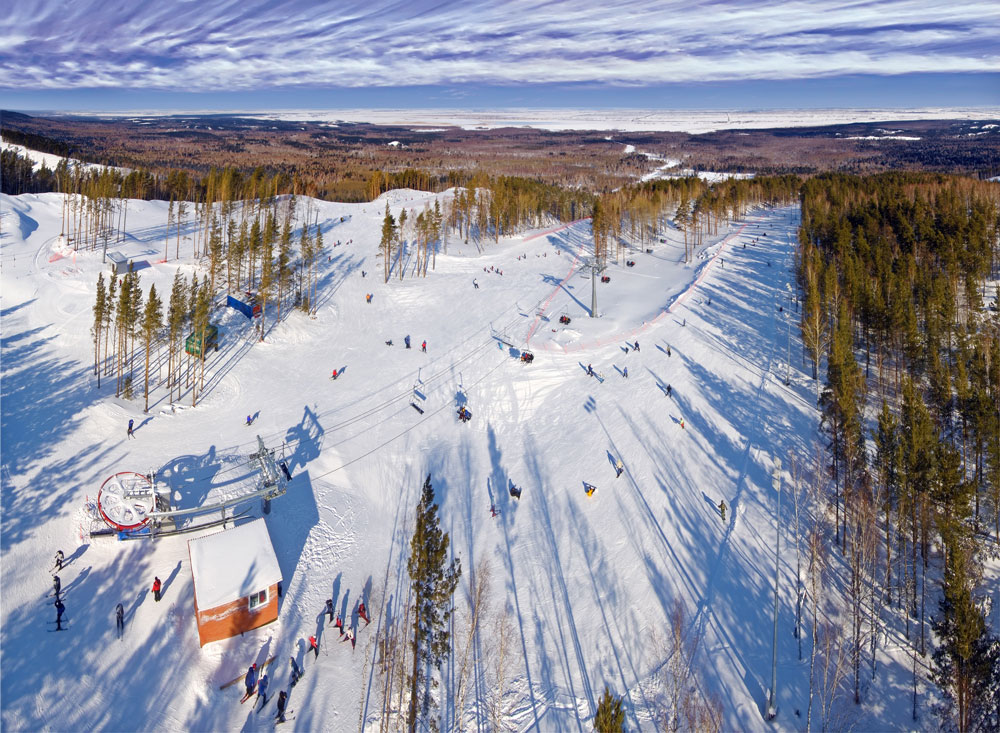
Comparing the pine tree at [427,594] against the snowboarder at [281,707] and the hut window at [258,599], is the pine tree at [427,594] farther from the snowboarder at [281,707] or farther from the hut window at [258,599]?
the hut window at [258,599]

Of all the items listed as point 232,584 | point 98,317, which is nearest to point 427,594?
point 232,584

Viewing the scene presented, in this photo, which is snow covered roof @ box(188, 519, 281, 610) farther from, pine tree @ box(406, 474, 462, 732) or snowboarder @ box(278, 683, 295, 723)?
pine tree @ box(406, 474, 462, 732)

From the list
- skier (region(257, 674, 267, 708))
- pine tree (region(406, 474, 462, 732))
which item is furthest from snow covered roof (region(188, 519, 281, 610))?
pine tree (region(406, 474, 462, 732))

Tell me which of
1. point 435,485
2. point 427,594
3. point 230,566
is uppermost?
point 427,594

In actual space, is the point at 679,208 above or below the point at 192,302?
above

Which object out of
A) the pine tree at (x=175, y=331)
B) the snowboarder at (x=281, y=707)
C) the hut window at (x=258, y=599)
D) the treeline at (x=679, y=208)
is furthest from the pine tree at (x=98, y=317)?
the treeline at (x=679, y=208)

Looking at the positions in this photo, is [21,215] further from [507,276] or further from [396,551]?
[396,551]

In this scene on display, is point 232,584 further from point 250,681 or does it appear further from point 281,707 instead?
point 281,707

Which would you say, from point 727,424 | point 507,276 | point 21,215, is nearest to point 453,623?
point 727,424
